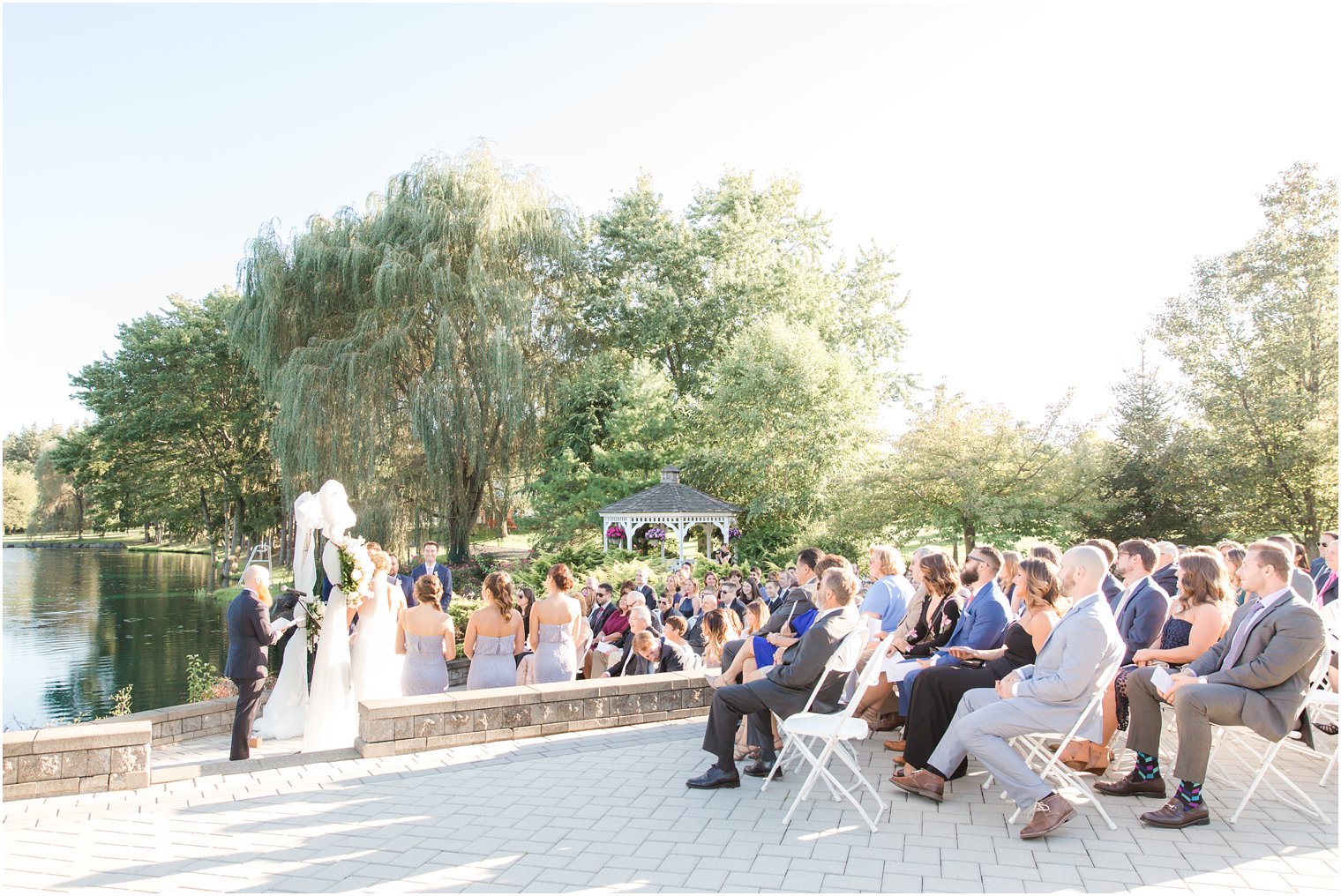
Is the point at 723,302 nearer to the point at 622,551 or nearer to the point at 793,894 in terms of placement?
the point at 622,551

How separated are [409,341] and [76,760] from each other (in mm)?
19312

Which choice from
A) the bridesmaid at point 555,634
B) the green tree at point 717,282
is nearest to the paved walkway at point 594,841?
the bridesmaid at point 555,634

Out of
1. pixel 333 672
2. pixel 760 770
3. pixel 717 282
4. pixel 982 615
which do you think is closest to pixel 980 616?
pixel 982 615

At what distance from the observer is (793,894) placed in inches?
168

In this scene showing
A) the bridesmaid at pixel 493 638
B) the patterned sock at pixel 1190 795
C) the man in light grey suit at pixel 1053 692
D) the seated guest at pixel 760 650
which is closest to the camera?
the man in light grey suit at pixel 1053 692

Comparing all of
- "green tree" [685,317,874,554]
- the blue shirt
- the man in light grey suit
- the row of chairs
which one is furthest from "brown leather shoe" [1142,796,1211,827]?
"green tree" [685,317,874,554]

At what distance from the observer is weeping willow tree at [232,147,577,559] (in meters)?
23.5

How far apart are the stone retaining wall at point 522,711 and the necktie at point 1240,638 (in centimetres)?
414

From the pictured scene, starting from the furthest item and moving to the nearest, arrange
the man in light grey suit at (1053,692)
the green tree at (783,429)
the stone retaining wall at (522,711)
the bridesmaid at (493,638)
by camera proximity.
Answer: the green tree at (783,429)
the bridesmaid at (493,638)
the stone retaining wall at (522,711)
the man in light grey suit at (1053,692)

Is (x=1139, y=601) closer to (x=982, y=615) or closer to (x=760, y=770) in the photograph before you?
(x=982, y=615)

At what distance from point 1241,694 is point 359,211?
81.7 feet

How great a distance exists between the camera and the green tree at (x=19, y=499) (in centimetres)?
6881

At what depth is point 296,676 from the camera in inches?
358

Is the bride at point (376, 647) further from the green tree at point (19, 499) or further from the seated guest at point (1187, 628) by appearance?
the green tree at point (19, 499)
